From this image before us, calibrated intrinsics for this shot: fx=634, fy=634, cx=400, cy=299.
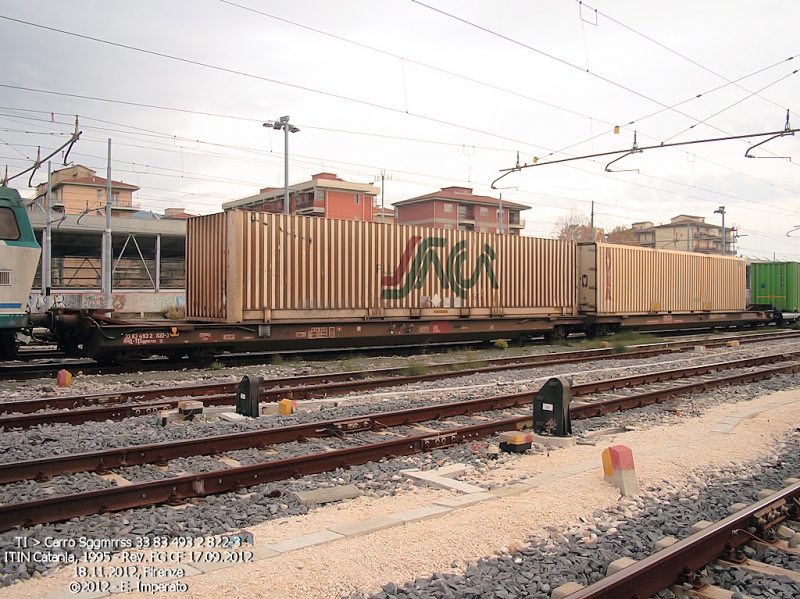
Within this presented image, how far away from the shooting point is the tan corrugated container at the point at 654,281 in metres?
20.7

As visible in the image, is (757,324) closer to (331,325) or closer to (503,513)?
(331,325)

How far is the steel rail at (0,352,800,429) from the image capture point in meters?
7.74

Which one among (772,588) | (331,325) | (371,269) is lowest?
(772,588)

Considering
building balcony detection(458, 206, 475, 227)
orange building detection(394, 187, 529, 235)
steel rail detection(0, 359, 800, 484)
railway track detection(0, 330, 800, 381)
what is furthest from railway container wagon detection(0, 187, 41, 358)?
building balcony detection(458, 206, 475, 227)

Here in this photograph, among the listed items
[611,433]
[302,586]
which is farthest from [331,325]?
[302,586]

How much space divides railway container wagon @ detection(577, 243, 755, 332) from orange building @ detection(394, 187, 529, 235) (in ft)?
138

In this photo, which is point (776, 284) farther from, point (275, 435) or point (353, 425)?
point (275, 435)

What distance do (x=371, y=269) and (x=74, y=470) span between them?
1031 centimetres

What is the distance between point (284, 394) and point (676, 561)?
682 cm

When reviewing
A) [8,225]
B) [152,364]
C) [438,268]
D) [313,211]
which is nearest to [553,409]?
[152,364]

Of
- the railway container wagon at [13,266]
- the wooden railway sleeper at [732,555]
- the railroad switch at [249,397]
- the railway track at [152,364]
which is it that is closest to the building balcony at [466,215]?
the railway track at [152,364]

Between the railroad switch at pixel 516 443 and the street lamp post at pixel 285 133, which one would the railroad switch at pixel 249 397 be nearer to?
the railroad switch at pixel 516 443

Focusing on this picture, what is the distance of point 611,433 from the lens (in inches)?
312

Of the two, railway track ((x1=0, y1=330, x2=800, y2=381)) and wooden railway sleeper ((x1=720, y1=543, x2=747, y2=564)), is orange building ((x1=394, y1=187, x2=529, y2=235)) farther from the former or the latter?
wooden railway sleeper ((x1=720, y1=543, x2=747, y2=564))
